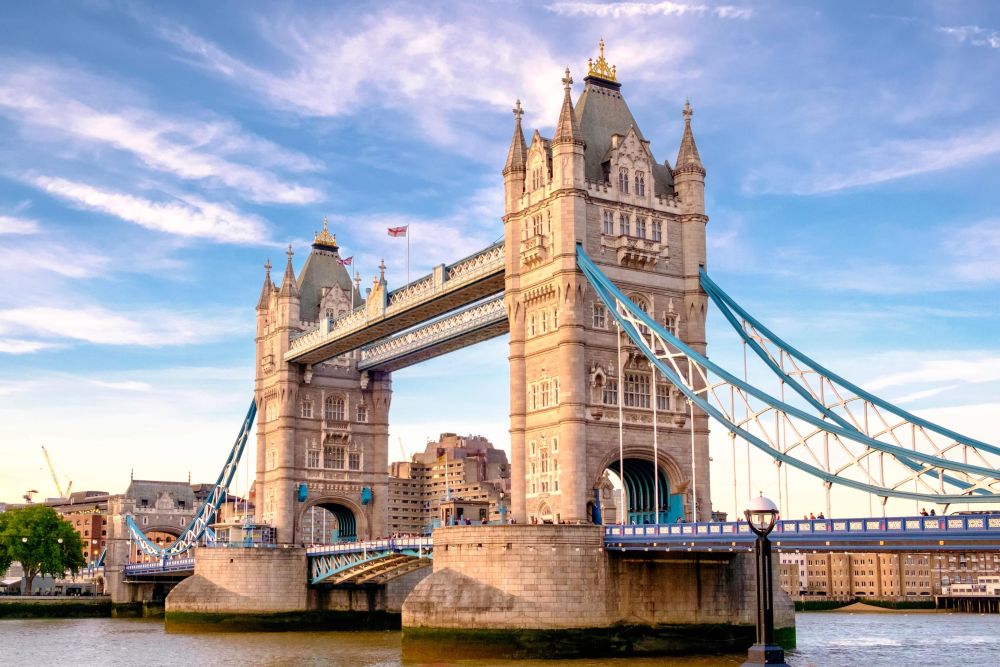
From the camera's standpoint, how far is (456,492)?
170 m

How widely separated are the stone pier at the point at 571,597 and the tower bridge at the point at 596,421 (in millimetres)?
79

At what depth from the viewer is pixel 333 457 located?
80.9 m

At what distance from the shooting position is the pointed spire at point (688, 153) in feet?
184

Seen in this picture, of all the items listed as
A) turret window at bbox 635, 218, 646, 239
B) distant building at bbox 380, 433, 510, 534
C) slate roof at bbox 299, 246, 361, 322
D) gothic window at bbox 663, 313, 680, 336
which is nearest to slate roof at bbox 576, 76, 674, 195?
turret window at bbox 635, 218, 646, 239

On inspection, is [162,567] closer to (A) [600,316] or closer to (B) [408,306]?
(B) [408,306]

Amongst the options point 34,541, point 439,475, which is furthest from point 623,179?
point 439,475

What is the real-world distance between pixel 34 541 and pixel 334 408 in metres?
32.1

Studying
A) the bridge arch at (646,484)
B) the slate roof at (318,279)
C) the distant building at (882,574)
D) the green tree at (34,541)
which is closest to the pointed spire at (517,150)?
the bridge arch at (646,484)

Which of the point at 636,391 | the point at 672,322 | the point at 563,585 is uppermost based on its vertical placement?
the point at 672,322

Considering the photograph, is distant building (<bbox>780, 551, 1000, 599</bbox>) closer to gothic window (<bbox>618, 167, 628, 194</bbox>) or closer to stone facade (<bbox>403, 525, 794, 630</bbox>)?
gothic window (<bbox>618, 167, 628, 194</bbox>)

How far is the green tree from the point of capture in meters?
97.6

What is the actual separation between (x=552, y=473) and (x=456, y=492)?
119 meters

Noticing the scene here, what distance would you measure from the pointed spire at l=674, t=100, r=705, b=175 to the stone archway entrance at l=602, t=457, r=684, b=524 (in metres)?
12.8

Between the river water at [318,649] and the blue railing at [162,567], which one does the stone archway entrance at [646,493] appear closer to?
the river water at [318,649]
